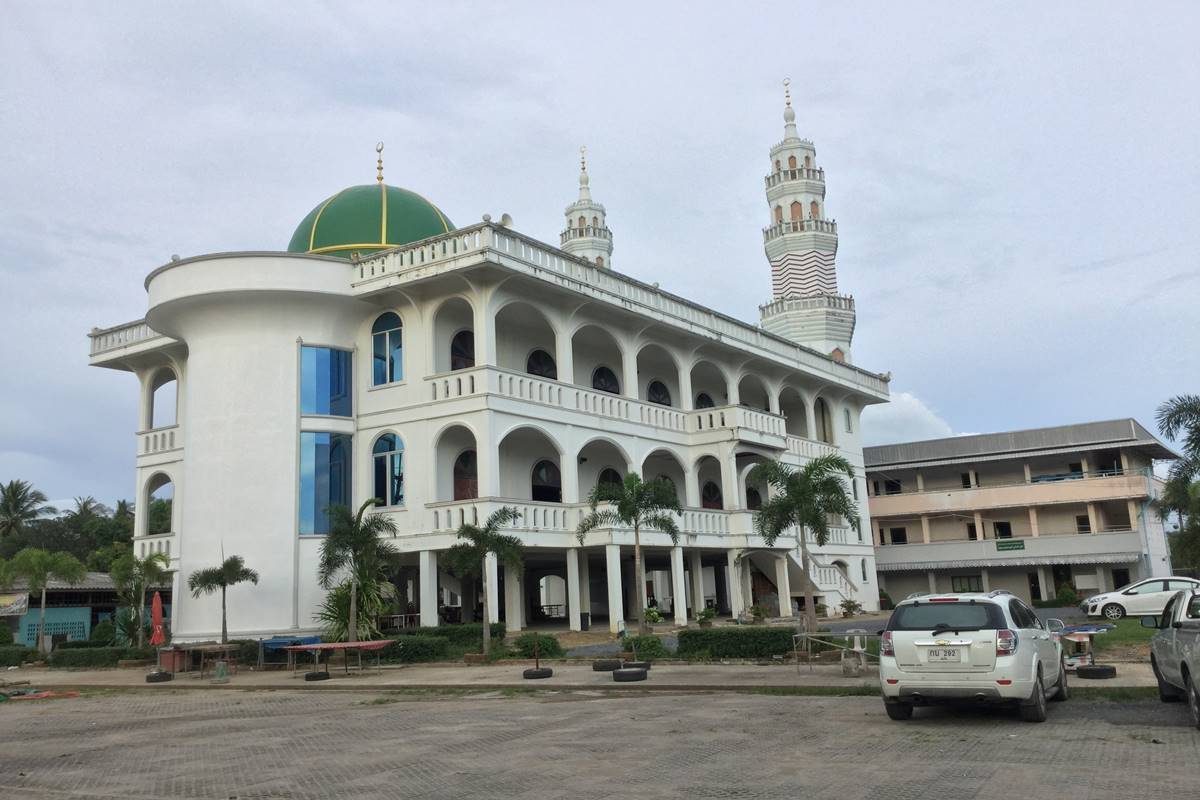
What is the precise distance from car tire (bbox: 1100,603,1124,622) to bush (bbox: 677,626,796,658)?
45.8ft

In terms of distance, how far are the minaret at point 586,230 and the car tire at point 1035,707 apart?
5034 centimetres

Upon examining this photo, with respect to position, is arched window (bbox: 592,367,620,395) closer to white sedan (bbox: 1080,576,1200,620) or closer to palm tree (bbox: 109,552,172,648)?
palm tree (bbox: 109,552,172,648)

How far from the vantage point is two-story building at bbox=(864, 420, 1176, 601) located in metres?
47.2

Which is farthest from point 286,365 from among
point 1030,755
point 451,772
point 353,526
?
point 1030,755

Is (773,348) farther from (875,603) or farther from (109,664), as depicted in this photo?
(109,664)

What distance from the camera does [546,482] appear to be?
107 feet

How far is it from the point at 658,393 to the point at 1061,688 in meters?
27.0

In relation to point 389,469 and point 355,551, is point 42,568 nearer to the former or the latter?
point 389,469

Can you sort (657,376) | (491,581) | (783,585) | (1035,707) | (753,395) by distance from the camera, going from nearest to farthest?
(1035,707)
(491,581)
(783,585)
(657,376)
(753,395)

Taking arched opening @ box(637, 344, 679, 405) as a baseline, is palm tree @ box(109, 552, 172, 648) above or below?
below

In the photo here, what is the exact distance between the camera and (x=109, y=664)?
26781 mm

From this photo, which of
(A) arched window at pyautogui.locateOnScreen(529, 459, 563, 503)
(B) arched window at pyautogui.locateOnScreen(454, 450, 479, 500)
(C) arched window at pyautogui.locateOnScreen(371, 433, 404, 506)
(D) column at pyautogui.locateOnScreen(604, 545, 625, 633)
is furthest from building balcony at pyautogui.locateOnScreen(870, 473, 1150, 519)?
(C) arched window at pyautogui.locateOnScreen(371, 433, 404, 506)

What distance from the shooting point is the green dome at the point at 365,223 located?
105 ft

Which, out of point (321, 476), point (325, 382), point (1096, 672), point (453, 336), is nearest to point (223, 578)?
point (321, 476)
